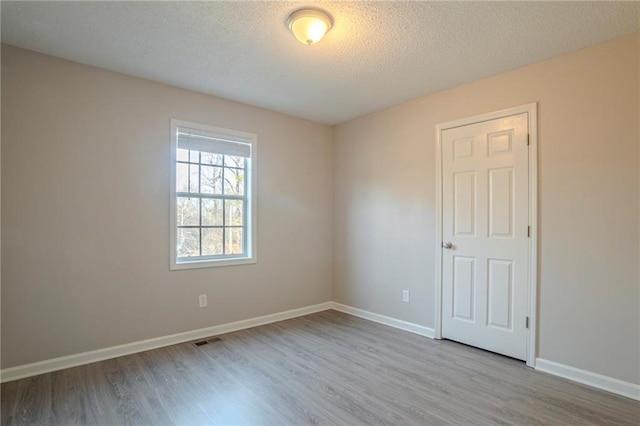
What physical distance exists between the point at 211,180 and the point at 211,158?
0.78 ft

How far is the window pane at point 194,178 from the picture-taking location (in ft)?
11.5

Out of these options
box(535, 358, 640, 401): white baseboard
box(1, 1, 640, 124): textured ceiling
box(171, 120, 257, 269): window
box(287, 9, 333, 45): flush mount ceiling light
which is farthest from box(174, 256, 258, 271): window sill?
box(535, 358, 640, 401): white baseboard

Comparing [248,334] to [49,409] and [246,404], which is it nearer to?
[246,404]

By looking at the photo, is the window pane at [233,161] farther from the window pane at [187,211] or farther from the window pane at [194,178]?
the window pane at [187,211]

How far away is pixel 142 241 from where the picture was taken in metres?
3.15

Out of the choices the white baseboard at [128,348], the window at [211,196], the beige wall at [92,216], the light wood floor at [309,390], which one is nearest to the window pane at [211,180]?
the window at [211,196]

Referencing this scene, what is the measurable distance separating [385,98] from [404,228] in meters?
1.43

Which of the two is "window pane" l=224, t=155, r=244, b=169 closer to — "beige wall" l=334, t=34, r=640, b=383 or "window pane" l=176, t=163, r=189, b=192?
"window pane" l=176, t=163, r=189, b=192

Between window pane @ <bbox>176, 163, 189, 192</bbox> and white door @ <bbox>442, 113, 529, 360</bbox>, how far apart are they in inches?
103

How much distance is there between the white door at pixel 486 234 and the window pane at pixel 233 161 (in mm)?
2213

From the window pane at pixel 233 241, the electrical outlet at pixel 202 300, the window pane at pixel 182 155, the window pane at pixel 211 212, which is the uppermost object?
the window pane at pixel 182 155

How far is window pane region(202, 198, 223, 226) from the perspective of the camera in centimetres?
361

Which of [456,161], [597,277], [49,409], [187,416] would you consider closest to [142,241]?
[49,409]

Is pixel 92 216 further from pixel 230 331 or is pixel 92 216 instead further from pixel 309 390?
pixel 309 390
